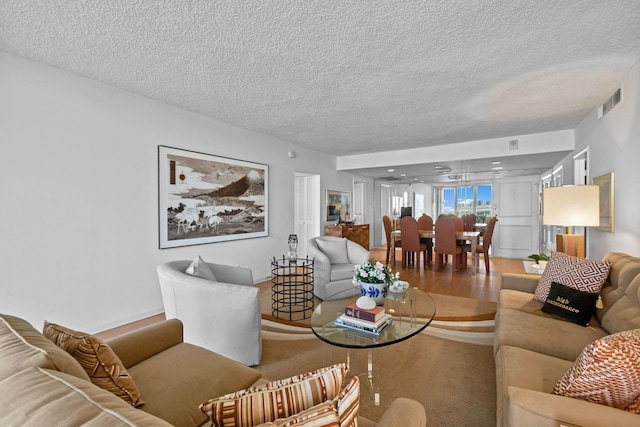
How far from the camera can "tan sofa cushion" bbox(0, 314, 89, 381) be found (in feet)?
2.48

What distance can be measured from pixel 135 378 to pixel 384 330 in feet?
4.73

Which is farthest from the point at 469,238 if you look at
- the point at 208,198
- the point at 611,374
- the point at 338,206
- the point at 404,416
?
the point at 404,416

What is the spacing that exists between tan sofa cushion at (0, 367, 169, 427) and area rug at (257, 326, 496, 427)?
159 cm

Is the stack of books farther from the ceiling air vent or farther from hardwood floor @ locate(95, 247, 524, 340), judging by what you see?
the ceiling air vent

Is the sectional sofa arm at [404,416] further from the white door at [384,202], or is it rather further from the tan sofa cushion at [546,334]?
the white door at [384,202]

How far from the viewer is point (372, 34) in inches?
82.2

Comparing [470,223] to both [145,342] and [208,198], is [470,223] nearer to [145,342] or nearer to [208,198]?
[208,198]

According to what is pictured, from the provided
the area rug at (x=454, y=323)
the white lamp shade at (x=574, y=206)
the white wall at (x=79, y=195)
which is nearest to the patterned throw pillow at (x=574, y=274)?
the white lamp shade at (x=574, y=206)

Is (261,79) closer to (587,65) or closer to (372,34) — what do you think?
(372,34)

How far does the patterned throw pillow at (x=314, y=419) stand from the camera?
68 centimetres

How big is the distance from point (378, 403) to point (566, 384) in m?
1.10

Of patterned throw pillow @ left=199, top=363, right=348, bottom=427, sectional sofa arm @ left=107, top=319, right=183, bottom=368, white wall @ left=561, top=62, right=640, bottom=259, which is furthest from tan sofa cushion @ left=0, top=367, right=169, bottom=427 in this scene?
white wall @ left=561, top=62, right=640, bottom=259

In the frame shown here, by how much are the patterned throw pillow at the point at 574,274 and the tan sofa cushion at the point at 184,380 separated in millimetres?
2362

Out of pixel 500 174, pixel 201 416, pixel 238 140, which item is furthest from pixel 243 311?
pixel 500 174
